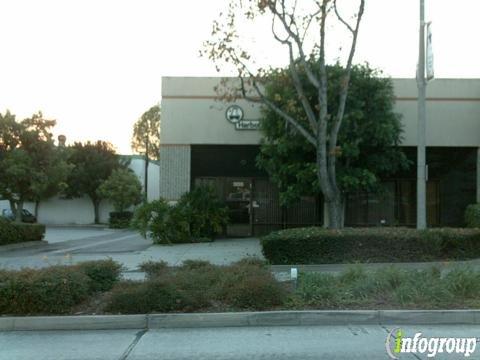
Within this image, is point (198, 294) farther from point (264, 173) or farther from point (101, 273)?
point (264, 173)

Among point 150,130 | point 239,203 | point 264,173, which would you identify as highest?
point 150,130

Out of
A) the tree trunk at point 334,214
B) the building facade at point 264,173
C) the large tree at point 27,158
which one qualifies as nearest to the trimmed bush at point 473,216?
the building facade at point 264,173

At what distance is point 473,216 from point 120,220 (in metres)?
26.9

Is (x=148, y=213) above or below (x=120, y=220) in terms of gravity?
above

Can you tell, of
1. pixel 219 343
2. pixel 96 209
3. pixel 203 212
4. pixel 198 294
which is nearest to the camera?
pixel 219 343

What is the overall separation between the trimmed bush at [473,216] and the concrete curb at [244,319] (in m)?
13.1

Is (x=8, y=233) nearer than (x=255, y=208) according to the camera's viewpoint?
Yes

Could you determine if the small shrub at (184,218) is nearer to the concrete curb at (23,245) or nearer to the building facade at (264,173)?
the building facade at (264,173)

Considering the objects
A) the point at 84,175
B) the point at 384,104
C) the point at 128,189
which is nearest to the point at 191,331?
the point at 384,104

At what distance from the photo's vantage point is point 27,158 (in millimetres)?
26094

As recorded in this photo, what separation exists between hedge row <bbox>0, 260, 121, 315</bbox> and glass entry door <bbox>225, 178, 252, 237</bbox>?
1550 centimetres

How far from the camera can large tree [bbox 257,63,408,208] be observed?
20.0 metres

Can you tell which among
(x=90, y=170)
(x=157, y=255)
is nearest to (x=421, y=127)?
(x=157, y=255)

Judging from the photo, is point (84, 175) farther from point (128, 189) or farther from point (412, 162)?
point (412, 162)
